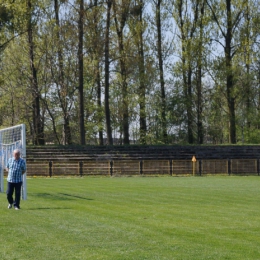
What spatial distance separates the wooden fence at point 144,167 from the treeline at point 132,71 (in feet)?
34.8

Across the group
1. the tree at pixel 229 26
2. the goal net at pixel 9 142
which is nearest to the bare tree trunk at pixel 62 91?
the tree at pixel 229 26

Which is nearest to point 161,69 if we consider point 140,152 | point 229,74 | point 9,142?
point 229,74

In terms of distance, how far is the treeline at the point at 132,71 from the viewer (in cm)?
5247

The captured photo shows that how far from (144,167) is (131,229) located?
30.0m

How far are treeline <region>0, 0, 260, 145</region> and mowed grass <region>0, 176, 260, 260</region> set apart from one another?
32.8m

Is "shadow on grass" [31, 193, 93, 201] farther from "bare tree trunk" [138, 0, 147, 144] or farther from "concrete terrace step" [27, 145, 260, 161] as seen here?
"bare tree trunk" [138, 0, 147, 144]

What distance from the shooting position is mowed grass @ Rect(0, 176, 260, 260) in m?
9.86

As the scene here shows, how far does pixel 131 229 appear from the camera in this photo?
12617mm

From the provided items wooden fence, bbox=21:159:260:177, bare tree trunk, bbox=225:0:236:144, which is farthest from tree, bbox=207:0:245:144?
wooden fence, bbox=21:159:260:177

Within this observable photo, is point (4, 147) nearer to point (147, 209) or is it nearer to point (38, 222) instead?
point (147, 209)

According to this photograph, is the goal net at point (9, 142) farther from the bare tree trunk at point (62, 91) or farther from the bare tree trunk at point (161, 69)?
the bare tree trunk at point (161, 69)

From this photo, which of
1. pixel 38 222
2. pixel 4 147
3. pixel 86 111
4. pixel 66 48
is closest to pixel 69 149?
pixel 66 48

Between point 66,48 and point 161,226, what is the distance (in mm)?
41327

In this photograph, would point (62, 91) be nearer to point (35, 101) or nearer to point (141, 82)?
point (35, 101)
